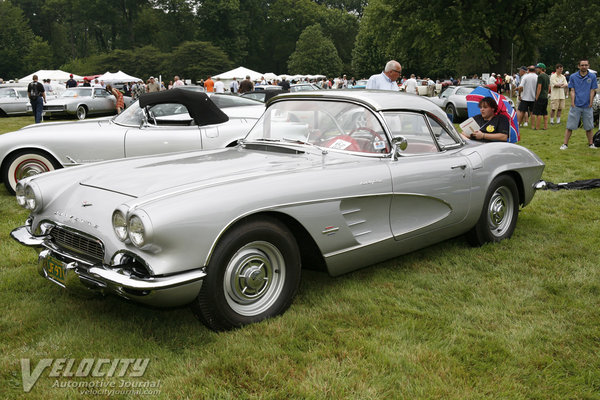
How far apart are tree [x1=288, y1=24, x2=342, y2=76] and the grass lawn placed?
71681mm

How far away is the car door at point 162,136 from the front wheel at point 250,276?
383 centimetres

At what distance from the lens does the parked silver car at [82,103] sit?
19.8 m

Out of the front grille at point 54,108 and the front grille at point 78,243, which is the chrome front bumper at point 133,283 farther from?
the front grille at point 54,108

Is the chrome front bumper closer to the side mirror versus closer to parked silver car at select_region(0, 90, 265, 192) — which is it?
the side mirror

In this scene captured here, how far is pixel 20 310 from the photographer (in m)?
3.51

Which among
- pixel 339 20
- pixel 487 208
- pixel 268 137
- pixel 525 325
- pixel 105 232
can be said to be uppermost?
pixel 339 20

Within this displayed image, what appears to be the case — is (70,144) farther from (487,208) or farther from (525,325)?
(525,325)

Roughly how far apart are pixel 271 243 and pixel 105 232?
96cm

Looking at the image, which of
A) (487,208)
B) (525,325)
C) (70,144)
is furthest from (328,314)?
(70,144)

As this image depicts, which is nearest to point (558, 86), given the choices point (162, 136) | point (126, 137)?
point (162, 136)

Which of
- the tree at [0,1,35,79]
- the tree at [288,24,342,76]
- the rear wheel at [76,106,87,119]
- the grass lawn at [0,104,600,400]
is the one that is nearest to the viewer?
the grass lawn at [0,104,600,400]

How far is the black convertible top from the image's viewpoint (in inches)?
268

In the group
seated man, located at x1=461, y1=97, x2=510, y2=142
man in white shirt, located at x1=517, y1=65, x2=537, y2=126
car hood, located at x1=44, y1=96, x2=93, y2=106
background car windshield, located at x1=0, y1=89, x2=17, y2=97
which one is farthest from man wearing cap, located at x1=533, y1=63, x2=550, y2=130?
background car windshield, located at x1=0, y1=89, x2=17, y2=97

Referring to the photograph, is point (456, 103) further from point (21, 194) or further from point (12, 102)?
point (12, 102)
